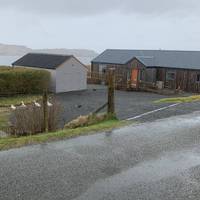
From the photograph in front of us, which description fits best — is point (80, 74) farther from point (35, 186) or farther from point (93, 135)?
point (35, 186)

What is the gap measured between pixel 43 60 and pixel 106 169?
26275 millimetres

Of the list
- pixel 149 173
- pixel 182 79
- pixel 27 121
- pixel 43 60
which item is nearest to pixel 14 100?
pixel 43 60

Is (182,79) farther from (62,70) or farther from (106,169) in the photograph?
(106,169)

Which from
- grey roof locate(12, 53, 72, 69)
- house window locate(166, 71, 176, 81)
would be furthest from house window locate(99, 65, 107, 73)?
grey roof locate(12, 53, 72, 69)

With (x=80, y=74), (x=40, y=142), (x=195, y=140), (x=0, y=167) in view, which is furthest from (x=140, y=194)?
(x=80, y=74)

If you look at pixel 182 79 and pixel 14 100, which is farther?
pixel 182 79

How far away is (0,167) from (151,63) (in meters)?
30.3

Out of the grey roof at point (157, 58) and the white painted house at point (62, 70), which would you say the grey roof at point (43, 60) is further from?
the grey roof at point (157, 58)

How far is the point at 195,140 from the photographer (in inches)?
329

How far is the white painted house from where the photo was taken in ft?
93.7

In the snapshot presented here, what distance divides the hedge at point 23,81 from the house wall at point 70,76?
119 centimetres

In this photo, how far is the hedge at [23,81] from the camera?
24156 millimetres

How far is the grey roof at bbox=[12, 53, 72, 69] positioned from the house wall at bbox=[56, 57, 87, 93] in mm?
601

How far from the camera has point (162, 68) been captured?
34000 millimetres
